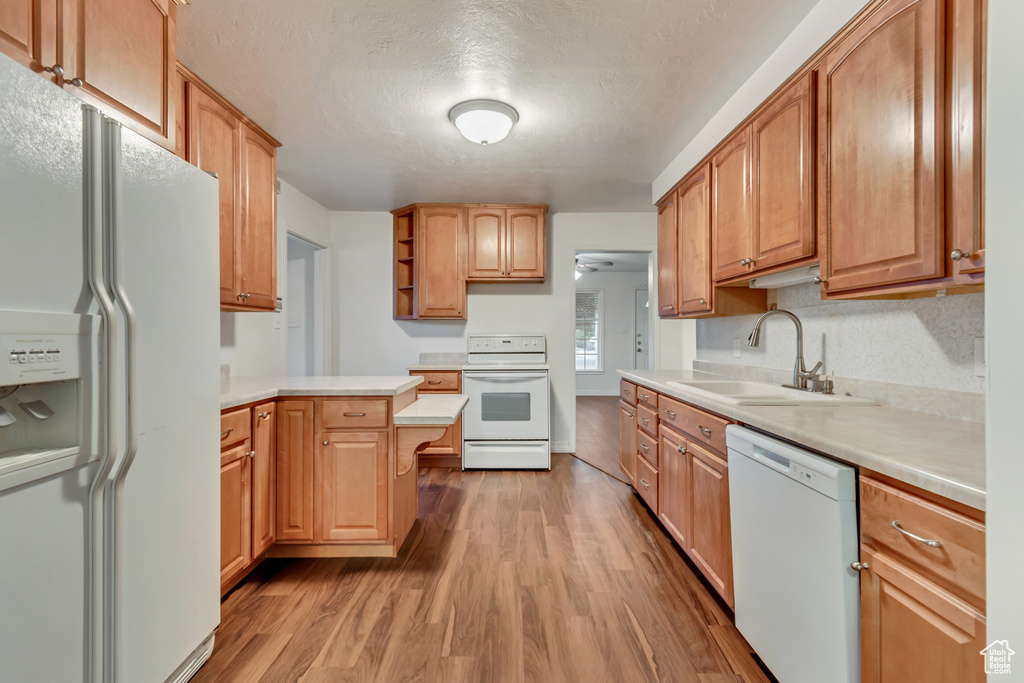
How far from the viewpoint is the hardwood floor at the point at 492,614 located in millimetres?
1521

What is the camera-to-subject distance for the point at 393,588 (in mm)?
2018

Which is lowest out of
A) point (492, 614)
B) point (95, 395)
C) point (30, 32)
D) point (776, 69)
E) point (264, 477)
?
point (492, 614)

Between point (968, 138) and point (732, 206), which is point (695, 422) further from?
point (968, 138)

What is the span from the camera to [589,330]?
820cm

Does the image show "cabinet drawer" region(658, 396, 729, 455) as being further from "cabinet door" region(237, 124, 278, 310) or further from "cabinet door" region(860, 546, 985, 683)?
"cabinet door" region(237, 124, 278, 310)

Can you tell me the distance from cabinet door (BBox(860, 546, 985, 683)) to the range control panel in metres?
3.31

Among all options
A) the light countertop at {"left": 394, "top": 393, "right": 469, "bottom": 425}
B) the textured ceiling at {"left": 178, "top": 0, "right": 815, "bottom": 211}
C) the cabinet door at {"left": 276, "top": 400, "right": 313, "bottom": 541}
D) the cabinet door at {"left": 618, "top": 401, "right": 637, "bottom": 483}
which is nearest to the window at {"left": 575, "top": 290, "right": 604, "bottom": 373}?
the cabinet door at {"left": 618, "top": 401, "right": 637, "bottom": 483}

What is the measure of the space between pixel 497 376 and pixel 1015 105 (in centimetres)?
341

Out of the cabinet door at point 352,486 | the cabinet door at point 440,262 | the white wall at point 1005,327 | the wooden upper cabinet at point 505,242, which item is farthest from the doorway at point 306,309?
the white wall at point 1005,327

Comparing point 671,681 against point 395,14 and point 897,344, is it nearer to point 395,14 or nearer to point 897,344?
point 897,344

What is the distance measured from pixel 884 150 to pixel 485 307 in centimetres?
335

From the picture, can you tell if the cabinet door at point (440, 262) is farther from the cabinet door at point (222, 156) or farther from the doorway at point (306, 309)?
the cabinet door at point (222, 156)

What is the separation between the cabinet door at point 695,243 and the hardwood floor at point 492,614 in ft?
4.55

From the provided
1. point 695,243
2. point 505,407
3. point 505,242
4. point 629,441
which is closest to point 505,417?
point 505,407
